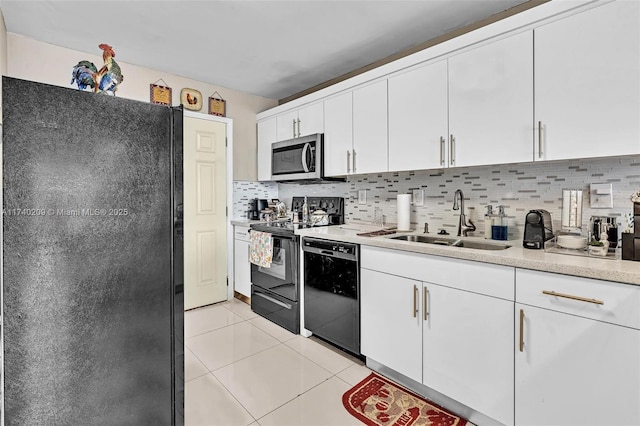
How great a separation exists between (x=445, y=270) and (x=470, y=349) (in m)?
0.42

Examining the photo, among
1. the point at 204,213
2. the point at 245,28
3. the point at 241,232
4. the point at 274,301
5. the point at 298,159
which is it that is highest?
the point at 245,28

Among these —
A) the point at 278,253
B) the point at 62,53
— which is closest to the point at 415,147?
the point at 278,253

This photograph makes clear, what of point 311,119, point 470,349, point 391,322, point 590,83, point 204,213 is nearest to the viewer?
point 590,83

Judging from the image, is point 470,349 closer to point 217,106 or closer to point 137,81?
point 217,106

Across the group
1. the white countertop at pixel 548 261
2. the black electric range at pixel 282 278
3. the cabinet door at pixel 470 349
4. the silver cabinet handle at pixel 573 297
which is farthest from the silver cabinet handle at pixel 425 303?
the black electric range at pixel 282 278

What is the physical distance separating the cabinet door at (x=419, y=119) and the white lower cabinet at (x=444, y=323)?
73 centimetres

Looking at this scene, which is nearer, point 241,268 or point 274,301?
point 274,301

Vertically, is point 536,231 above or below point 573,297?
above

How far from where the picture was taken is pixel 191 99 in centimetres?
329

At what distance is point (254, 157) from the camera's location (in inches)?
150

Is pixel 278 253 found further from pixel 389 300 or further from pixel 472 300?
pixel 472 300

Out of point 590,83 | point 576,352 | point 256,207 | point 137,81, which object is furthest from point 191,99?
point 576,352

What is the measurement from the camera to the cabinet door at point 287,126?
10.6ft

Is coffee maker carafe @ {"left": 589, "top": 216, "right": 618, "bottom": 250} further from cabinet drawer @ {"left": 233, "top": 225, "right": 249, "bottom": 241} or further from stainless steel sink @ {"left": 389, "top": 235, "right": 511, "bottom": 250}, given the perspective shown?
cabinet drawer @ {"left": 233, "top": 225, "right": 249, "bottom": 241}
